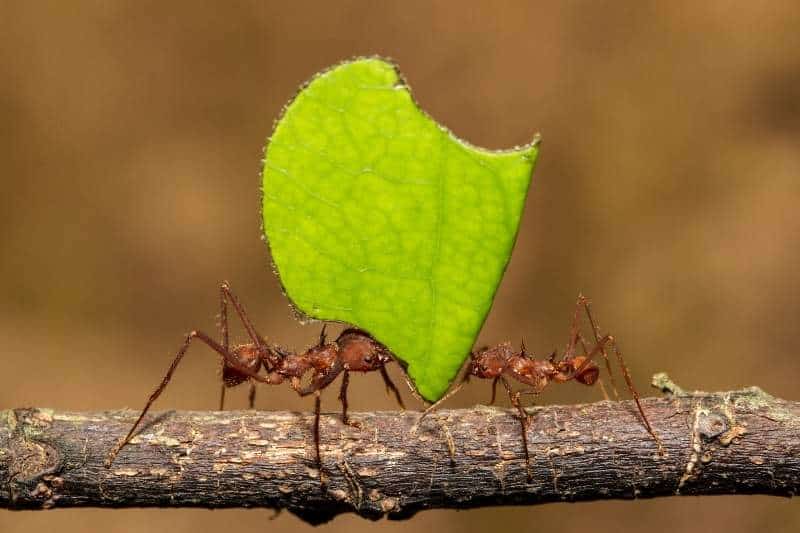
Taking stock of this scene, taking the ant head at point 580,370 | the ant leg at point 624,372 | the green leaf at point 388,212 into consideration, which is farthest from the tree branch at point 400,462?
the ant head at point 580,370

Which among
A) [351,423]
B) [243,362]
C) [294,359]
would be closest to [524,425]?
[351,423]

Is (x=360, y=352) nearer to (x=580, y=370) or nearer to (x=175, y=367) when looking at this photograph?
(x=175, y=367)

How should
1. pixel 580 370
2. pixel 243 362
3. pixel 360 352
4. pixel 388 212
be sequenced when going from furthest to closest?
pixel 580 370, pixel 243 362, pixel 360 352, pixel 388 212

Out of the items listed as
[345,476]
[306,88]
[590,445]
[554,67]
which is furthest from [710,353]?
[306,88]

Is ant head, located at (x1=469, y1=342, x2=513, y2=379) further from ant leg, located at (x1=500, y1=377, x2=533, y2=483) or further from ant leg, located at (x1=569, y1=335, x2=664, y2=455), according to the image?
ant leg, located at (x1=500, y1=377, x2=533, y2=483)

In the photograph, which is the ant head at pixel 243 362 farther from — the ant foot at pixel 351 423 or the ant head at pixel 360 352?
the ant foot at pixel 351 423

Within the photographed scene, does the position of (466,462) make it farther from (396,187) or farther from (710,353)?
(710,353)
